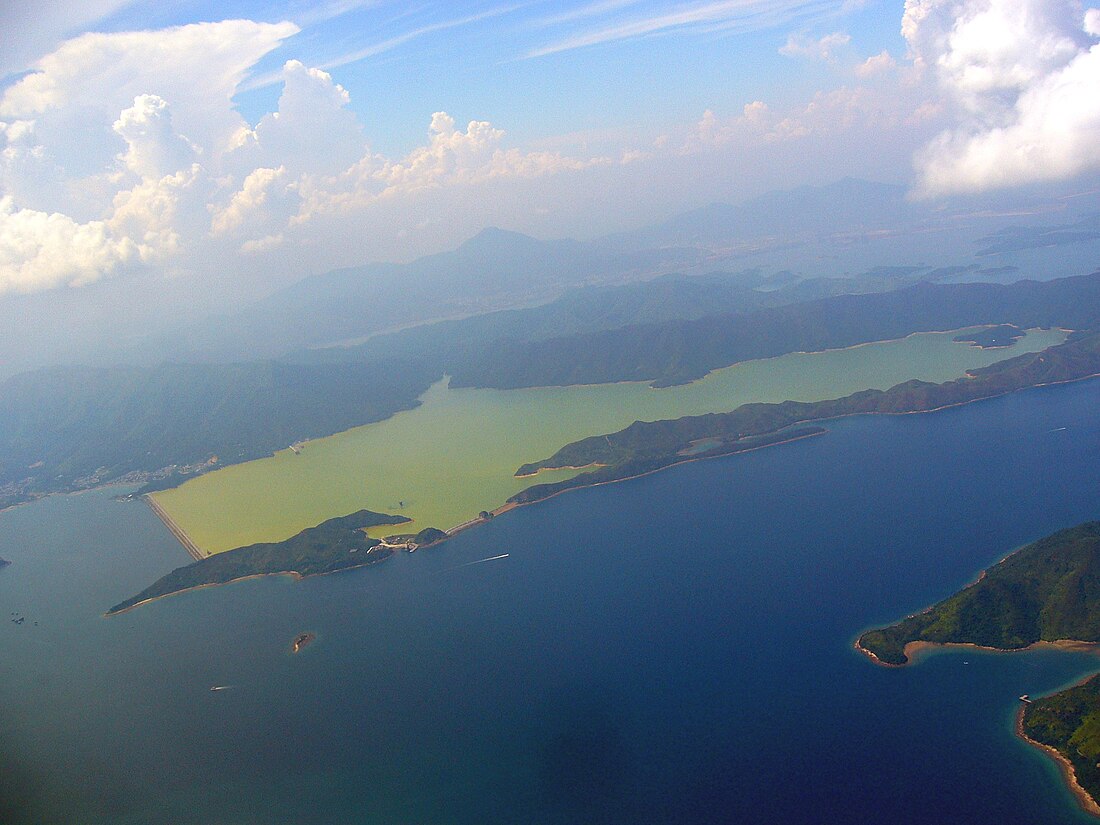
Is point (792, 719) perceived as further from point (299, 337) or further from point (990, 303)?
point (299, 337)

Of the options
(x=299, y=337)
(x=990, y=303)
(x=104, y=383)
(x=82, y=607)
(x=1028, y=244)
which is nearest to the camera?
(x=82, y=607)

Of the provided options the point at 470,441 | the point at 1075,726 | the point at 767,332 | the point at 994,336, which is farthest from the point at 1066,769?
the point at 767,332

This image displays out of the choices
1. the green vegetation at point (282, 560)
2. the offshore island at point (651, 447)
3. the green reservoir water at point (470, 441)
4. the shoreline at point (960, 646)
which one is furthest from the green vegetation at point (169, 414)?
the shoreline at point (960, 646)

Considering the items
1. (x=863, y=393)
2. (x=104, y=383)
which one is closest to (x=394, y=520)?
(x=863, y=393)

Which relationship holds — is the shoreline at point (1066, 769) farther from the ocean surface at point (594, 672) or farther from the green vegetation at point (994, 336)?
the green vegetation at point (994, 336)

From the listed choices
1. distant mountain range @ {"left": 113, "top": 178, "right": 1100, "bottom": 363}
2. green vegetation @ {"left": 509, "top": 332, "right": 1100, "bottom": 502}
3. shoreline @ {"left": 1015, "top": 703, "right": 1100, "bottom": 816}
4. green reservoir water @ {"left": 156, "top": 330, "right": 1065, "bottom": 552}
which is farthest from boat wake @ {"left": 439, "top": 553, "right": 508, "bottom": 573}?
distant mountain range @ {"left": 113, "top": 178, "right": 1100, "bottom": 363}

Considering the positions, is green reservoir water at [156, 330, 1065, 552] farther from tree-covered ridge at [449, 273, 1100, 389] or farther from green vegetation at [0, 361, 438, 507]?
green vegetation at [0, 361, 438, 507]
